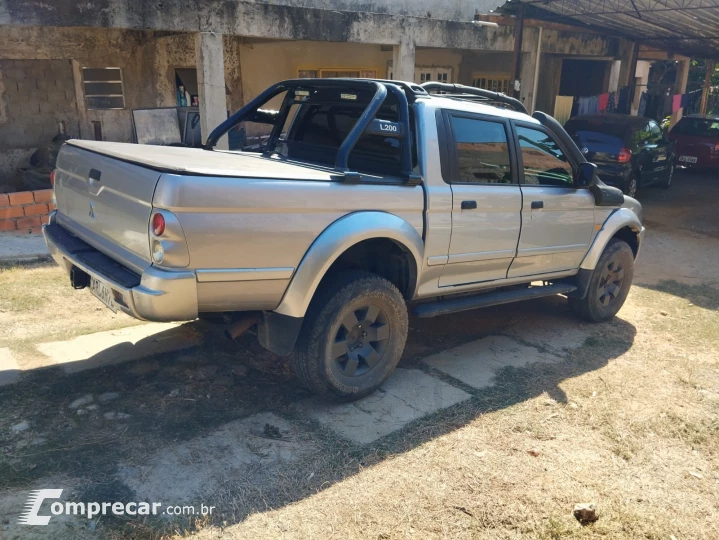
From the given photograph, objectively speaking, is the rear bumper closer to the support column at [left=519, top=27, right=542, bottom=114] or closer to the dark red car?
the support column at [left=519, top=27, right=542, bottom=114]

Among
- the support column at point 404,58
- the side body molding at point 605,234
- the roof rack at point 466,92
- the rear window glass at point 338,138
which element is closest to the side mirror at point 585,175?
the side body molding at point 605,234

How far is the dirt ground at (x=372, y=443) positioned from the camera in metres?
3.01

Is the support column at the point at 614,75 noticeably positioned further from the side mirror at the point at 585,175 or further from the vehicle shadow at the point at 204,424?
the vehicle shadow at the point at 204,424

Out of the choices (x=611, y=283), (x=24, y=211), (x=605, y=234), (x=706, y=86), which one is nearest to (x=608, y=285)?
(x=611, y=283)

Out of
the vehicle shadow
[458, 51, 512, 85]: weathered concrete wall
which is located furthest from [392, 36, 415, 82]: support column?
the vehicle shadow

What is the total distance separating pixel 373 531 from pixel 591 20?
13.9m

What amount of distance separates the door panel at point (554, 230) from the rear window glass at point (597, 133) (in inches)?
278

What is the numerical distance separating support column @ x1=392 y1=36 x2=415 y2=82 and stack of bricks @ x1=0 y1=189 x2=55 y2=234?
246 inches

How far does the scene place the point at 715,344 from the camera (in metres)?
5.46

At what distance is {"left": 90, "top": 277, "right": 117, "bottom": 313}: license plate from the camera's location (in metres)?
3.55

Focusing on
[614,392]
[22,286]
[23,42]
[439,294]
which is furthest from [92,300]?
[23,42]

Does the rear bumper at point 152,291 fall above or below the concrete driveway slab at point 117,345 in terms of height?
above

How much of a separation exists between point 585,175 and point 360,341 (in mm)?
2525

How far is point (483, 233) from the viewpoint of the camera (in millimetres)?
4531
